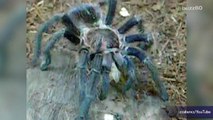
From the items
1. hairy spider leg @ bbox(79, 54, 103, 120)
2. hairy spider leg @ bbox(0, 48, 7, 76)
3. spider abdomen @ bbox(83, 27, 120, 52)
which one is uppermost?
spider abdomen @ bbox(83, 27, 120, 52)

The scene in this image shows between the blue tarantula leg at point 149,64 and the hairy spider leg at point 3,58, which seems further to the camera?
the blue tarantula leg at point 149,64

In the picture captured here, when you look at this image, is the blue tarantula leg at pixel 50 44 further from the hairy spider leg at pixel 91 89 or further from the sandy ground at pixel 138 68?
the hairy spider leg at pixel 91 89

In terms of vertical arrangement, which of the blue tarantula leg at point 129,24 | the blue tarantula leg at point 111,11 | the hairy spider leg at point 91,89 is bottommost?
the hairy spider leg at point 91,89

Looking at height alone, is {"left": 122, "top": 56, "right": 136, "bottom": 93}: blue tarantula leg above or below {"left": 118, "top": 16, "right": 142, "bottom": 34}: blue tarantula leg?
below

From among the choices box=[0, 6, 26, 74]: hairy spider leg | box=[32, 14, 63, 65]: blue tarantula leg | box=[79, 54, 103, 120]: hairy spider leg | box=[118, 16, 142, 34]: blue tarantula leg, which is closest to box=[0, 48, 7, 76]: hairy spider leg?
box=[0, 6, 26, 74]: hairy spider leg

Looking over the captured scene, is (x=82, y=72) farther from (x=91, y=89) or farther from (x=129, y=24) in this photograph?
(x=129, y=24)

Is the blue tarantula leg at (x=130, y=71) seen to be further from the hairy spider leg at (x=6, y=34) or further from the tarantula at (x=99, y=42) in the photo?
the hairy spider leg at (x=6, y=34)

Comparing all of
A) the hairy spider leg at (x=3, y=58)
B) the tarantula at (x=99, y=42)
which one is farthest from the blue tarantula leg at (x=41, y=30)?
the hairy spider leg at (x=3, y=58)

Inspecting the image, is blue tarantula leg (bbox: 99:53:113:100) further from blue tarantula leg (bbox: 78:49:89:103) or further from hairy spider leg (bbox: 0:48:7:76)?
hairy spider leg (bbox: 0:48:7:76)

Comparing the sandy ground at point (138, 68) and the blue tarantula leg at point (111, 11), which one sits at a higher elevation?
the blue tarantula leg at point (111, 11)
